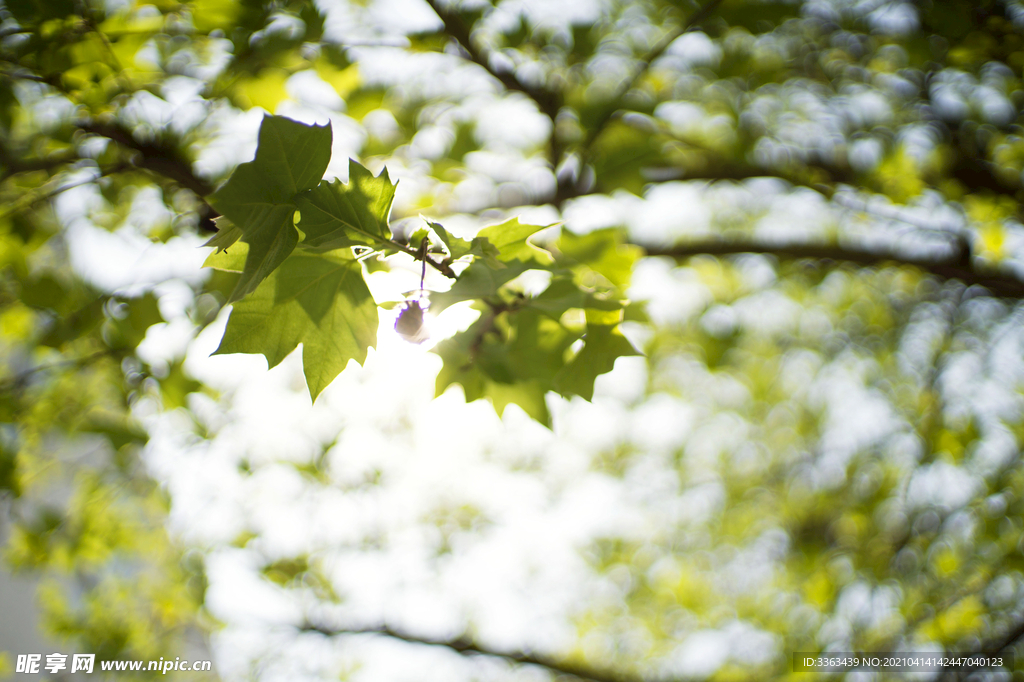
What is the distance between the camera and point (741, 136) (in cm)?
267

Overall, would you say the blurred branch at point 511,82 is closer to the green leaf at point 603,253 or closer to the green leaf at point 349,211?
the green leaf at point 603,253

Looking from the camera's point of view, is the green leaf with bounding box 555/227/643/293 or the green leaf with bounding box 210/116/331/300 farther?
the green leaf with bounding box 555/227/643/293

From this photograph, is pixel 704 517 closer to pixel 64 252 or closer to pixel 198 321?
pixel 198 321

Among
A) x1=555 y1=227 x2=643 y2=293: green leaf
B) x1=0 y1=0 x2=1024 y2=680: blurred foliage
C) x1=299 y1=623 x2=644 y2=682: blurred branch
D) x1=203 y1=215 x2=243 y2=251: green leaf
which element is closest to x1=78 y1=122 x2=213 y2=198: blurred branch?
x1=0 y1=0 x2=1024 y2=680: blurred foliage

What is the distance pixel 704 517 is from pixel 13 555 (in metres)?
5.56

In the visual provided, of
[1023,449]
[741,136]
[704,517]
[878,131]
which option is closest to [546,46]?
[741,136]

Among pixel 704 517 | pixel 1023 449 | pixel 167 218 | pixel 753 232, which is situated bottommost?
pixel 704 517

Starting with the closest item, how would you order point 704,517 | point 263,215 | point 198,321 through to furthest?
point 263,215
point 198,321
point 704,517

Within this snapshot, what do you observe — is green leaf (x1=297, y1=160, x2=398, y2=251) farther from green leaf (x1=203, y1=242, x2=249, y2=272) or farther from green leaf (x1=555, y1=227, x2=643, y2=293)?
green leaf (x1=555, y1=227, x2=643, y2=293)

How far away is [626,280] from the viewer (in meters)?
1.38

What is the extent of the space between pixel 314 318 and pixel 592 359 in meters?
0.60

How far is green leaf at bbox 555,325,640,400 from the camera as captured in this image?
1.09m

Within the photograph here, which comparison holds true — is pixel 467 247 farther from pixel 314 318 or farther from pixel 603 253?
pixel 603 253

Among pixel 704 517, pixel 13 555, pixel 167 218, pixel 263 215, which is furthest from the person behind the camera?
pixel 704 517
